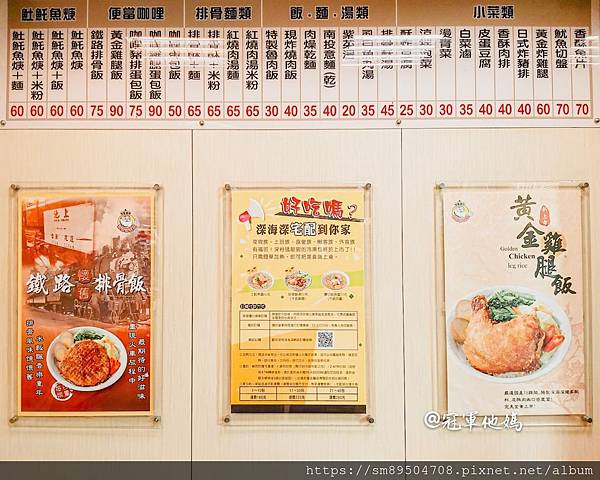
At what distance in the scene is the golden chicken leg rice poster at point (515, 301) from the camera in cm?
219

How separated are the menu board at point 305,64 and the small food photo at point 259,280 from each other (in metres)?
0.49

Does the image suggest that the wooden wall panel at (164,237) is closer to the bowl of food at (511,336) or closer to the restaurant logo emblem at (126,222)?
the restaurant logo emblem at (126,222)

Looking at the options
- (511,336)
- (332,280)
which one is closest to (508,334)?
(511,336)

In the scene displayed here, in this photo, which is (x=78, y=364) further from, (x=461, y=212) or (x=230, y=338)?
(x=461, y=212)

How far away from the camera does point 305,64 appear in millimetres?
2258

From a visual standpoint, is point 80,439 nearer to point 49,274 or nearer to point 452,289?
Result: point 49,274

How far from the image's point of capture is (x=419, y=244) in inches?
87.7

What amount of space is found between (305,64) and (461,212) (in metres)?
0.71

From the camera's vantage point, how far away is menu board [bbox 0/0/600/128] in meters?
2.25

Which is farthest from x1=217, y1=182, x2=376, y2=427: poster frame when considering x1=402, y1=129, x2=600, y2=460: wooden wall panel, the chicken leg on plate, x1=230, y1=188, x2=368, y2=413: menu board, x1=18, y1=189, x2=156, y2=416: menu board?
the chicken leg on plate

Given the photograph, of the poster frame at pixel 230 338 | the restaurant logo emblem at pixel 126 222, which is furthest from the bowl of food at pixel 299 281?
the restaurant logo emblem at pixel 126 222

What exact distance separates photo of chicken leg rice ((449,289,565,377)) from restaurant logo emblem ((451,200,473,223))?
260 millimetres

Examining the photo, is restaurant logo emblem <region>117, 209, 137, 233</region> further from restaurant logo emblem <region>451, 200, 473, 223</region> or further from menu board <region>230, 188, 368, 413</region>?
restaurant logo emblem <region>451, 200, 473, 223</region>

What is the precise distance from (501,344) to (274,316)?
73 centimetres
